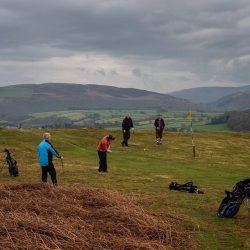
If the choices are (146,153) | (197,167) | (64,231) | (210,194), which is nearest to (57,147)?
(146,153)

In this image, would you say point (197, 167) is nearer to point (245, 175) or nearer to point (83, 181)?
point (245, 175)

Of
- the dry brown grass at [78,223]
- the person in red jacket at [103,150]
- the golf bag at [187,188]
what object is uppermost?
the person in red jacket at [103,150]

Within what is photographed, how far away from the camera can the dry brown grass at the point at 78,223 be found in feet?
40.7

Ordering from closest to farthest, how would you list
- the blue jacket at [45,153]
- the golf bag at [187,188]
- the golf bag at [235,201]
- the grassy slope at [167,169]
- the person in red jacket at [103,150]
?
the grassy slope at [167,169]
the golf bag at [235,201]
the blue jacket at [45,153]
the golf bag at [187,188]
the person in red jacket at [103,150]

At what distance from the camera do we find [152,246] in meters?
12.5

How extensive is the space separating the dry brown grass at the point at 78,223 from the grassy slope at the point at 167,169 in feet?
5.38

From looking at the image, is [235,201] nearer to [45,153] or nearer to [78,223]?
[78,223]

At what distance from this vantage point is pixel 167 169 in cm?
3219

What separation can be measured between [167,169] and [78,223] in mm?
18436

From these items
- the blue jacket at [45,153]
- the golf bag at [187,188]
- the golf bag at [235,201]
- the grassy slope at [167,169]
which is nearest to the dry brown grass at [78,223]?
the grassy slope at [167,169]

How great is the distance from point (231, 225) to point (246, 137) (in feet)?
141

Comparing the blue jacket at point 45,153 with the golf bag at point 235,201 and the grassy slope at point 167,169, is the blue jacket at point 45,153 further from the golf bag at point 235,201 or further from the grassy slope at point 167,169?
the golf bag at point 235,201

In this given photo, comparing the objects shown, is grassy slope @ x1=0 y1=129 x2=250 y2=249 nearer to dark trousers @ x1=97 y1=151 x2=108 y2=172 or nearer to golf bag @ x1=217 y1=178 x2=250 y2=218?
golf bag @ x1=217 y1=178 x2=250 y2=218

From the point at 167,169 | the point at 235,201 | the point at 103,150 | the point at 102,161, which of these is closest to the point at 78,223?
the point at 235,201
